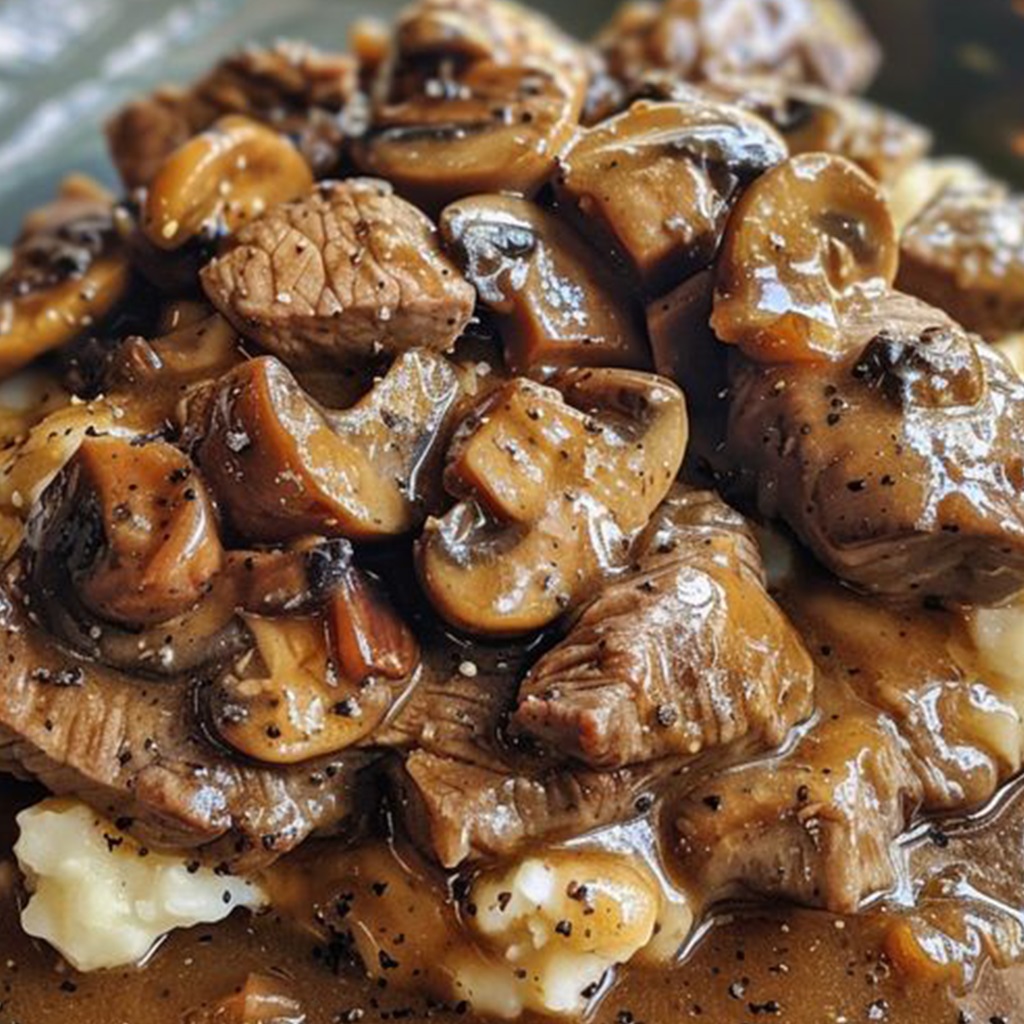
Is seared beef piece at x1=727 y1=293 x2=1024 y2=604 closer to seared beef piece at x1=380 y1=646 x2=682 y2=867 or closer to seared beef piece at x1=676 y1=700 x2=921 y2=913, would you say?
seared beef piece at x1=676 y1=700 x2=921 y2=913

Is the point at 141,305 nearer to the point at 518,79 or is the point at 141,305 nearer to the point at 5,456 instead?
the point at 5,456

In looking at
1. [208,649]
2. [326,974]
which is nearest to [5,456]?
[208,649]

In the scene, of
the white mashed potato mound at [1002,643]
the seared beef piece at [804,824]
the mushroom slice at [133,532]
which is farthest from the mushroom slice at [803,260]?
the mushroom slice at [133,532]

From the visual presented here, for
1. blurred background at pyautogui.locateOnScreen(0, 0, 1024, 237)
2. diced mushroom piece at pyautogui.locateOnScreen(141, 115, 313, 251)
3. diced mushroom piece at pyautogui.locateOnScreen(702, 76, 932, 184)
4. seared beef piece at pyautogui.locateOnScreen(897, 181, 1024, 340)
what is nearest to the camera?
diced mushroom piece at pyautogui.locateOnScreen(141, 115, 313, 251)

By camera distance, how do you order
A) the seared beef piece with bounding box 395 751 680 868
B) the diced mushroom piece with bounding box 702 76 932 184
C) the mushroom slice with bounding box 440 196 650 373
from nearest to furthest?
1. the seared beef piece with bounding box 395 751 680 868
2. the mushroom slice with bounding box 440 196 650 373
3. the diced mushroom piece with bounding box 702 76 932 184

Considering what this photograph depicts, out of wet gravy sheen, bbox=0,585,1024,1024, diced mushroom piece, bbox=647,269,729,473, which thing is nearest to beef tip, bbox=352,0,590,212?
diced mushroom piece, bbox=647,269,729,473

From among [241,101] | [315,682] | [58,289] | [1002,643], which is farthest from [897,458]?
[241,101]
